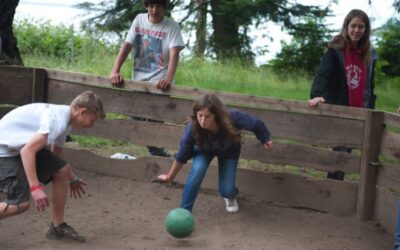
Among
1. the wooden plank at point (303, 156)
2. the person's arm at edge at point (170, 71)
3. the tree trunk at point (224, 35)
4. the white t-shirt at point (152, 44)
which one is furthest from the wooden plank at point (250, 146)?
the tree trunk at point (224, 35)

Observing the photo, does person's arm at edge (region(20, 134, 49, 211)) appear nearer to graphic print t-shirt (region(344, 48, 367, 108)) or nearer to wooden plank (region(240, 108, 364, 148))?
wooden plank (region(240, 108, 364, 148))

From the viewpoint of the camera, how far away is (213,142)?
5359 millimetres

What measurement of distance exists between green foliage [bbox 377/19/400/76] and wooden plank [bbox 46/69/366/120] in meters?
13.1

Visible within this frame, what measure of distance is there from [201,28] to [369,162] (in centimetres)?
1153

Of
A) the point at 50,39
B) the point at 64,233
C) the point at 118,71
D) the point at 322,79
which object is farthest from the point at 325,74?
the point at 50,39

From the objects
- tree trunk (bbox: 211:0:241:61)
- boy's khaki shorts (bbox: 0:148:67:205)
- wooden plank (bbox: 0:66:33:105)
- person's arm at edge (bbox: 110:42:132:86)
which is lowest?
boy's khaki shorts (bbox: 0:148:67:205)

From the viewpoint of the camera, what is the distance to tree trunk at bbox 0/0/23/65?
→ 8148 millimetres

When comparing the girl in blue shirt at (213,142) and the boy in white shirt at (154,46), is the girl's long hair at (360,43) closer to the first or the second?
the girl in blue shirt at (213,142)

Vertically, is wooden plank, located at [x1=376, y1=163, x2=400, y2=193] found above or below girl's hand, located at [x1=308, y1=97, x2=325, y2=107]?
below

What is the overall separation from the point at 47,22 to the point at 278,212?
1763 centimetres

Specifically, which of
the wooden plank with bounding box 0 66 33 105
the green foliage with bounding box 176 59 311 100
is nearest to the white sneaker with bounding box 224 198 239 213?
the wooden plank with bounding box 0 66 33 105

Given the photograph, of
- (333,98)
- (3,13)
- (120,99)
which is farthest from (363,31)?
(3,13)

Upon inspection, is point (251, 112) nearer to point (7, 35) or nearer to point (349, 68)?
point (349, 68)

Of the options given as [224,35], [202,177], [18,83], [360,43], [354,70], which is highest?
[224,35]
